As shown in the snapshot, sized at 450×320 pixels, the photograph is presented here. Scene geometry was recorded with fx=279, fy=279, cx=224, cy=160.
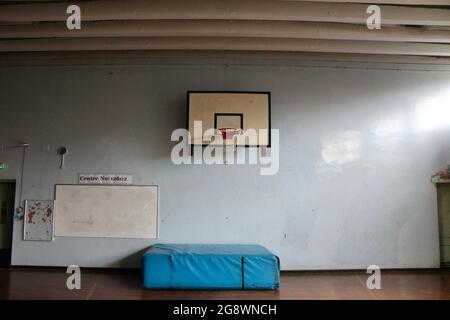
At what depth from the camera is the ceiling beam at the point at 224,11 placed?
145 inches

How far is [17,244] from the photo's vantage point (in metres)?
4.89

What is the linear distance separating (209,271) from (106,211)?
7.09 feet

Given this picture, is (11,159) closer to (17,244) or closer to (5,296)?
(17,244)

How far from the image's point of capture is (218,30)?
13.4 feet

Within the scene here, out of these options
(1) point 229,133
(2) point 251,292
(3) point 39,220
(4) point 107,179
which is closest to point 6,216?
(3) point 39,220

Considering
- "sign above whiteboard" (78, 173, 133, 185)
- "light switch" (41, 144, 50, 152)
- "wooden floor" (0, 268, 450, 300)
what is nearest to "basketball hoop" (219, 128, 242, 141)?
"sign above whiteboard" (78, 173, 133, 185)

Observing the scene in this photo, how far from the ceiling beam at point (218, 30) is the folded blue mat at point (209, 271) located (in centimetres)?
328

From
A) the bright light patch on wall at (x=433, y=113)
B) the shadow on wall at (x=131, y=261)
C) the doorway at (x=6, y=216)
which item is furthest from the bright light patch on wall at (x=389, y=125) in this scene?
the doorway at (x=6, y=216)

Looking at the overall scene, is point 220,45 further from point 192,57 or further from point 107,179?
point 107,179

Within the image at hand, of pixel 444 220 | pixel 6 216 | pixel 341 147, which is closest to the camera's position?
pixel 341 147

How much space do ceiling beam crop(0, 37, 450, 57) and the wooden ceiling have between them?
0.01 meters

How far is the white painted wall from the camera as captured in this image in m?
4.87

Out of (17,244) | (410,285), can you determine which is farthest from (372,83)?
(17,244)

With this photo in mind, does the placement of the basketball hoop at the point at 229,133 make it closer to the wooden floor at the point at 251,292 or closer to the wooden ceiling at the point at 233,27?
the wooden ceiling at the point at 233,27
